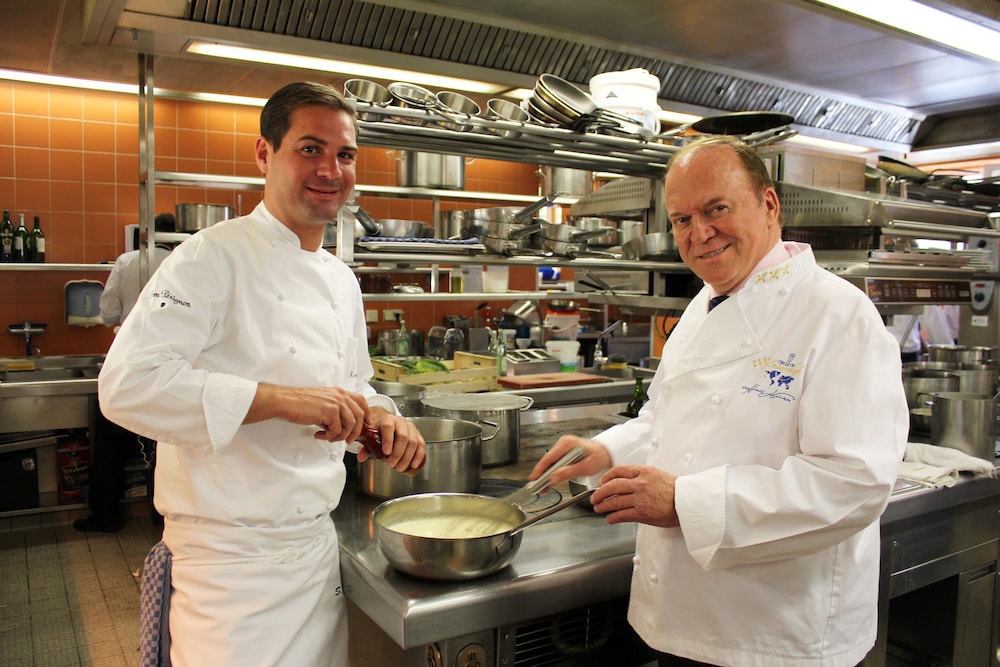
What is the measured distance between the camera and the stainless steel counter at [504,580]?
1.41m

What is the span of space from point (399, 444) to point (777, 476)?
0.77 m

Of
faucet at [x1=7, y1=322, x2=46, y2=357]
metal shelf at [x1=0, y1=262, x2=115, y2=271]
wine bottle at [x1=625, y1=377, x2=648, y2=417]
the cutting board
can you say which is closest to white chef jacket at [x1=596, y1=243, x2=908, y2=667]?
wine bottle at [x1=625, y1=377, x2=648, y2=417]

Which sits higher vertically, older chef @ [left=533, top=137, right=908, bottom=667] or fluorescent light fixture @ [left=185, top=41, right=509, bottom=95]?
fluorescent light fixture @ [left=185, top=41, right=509, bottom=95]

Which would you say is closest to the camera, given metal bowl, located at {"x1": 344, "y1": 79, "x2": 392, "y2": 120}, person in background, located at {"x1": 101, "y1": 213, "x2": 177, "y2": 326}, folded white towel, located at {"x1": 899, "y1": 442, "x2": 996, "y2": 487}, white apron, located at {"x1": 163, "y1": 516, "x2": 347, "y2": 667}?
white apron, located at {"x1": 163, "y1": 516, "x2": 347, "y2": 667}

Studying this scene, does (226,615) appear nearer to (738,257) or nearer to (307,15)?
(738,257)

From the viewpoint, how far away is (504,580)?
1.51 metres

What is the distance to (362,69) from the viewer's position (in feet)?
14.1

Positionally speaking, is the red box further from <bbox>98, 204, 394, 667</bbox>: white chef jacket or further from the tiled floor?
<bbox>98, 204, 394, 667</bbox>: white chef jacket

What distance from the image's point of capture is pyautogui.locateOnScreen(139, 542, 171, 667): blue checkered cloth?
1.60m

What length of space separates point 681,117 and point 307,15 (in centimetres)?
361

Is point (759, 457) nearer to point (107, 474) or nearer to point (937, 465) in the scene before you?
point (937, 465)

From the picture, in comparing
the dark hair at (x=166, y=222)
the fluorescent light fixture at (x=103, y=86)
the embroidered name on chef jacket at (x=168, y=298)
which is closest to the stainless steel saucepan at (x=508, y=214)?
the embroidered name on chef jacket at (x=168, y=298)

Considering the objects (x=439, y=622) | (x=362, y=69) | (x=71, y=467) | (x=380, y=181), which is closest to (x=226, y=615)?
(x=439, y=622)

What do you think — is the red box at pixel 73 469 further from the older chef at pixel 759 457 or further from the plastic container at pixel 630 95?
the older chef at pixel 759 457
